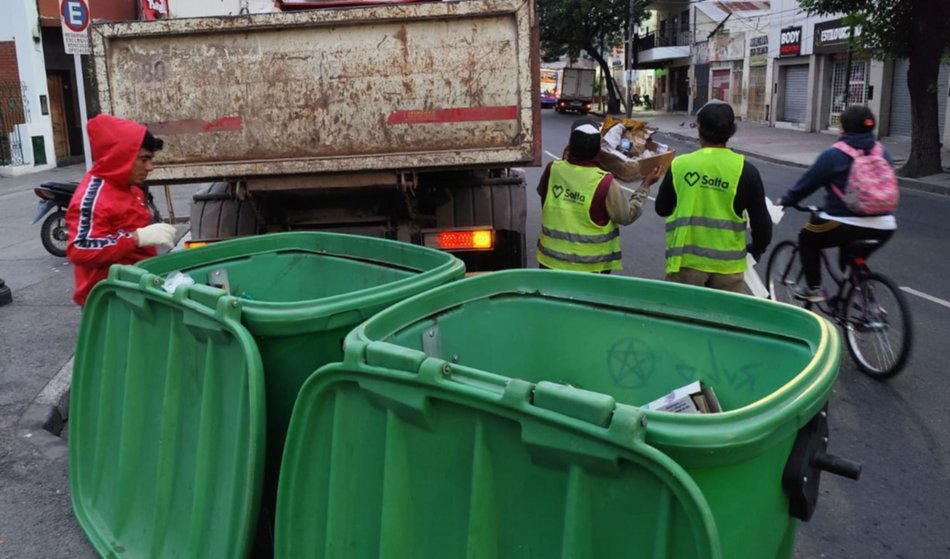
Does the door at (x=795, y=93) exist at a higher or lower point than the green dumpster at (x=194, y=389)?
higher


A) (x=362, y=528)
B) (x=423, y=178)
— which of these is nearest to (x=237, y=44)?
(x=423, y=178)

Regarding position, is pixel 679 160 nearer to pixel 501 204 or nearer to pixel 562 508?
pixel 501 204

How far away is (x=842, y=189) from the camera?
577cm

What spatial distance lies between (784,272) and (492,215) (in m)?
2.31

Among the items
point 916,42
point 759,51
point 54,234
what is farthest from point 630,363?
point 759,51

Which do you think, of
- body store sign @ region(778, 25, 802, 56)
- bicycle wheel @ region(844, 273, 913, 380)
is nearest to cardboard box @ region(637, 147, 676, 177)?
bicycle wheel @ region(844, 273, 913, 380)

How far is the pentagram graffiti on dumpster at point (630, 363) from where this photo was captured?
2.96 metres

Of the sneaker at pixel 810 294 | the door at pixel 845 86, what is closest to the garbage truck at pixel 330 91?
the sneaker at pixel 810 294

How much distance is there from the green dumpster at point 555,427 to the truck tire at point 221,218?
3985 mm

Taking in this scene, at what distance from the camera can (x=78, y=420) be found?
13.0 feet

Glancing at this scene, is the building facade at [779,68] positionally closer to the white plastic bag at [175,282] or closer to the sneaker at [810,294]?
the sneaker at [810,294]

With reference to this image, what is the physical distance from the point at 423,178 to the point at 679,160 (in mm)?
2332

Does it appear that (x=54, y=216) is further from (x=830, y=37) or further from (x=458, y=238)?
(x=830, y=37)

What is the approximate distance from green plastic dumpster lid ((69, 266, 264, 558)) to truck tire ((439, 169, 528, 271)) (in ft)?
10.9
